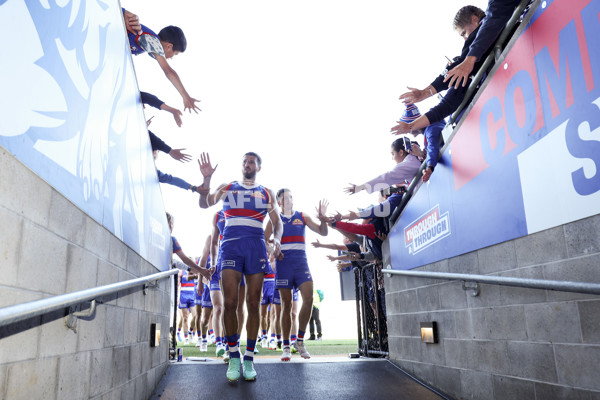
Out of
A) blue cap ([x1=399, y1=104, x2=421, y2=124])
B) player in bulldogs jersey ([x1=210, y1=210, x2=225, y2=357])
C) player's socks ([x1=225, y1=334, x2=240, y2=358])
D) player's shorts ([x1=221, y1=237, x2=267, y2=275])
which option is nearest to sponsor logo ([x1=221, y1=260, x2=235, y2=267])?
player's shorts ([x1=221, y1=237, x2=267, y2=275])

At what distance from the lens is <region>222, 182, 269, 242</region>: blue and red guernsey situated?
4172mm

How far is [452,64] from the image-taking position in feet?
11.7

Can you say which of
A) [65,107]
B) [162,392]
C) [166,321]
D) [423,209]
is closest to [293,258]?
[166,321]

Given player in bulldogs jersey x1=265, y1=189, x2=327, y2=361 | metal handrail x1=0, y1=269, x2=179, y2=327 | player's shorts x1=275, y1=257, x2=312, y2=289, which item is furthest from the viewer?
player's shorts x1=275, y1=257, x2=312, y2=289

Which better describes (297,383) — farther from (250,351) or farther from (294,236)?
(294,236)

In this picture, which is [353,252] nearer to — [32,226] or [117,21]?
[117,21]

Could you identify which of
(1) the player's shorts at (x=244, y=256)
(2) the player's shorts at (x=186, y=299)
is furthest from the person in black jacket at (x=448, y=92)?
(2) the player's shorts at (x=186, y=299)

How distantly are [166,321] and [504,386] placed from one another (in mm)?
3175

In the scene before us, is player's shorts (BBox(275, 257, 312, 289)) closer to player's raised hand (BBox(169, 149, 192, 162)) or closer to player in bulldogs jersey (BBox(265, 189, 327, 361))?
player in bulldogs jersey (BBox(265, 189, 327, 361))

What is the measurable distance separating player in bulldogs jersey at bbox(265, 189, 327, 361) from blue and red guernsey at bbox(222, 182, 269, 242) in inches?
42.4

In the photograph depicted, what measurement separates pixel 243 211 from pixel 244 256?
0.43 meters

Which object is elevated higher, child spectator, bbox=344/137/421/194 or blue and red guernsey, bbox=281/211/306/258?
child spectator, bbox=344/137/421/194

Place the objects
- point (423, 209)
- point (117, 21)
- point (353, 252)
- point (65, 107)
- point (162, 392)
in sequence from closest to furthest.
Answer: point (65, 107), point (117, 21), point (162, 392), point (423, 209), point (353, 252)

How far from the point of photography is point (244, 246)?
4082 millimetres
